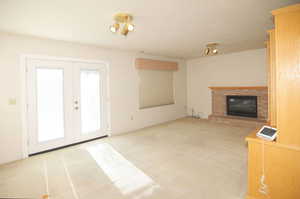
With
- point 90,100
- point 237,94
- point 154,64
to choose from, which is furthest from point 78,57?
point 237,94

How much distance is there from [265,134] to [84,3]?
2.85 metres

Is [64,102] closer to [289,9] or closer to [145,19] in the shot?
[145,19]

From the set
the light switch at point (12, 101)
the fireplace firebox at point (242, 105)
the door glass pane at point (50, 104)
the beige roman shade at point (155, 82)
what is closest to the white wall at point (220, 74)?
the fireplace firebox at point (242, 105)

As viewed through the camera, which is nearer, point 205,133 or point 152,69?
point 205,133

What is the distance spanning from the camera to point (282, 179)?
1749 millimetres

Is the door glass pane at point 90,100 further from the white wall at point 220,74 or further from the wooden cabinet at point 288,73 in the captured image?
the white wall at point 220,74

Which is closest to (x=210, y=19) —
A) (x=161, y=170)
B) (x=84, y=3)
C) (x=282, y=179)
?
(x=84, y=3)

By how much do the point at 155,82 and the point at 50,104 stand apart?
350 centimetres

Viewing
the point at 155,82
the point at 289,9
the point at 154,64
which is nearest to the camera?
the point at 289,9

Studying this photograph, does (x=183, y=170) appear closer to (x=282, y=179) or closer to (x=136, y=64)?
(x=282, y=179)

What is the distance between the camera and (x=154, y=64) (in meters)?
5.73

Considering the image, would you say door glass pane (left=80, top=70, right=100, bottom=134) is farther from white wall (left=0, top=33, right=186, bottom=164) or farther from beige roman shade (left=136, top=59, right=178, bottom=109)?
beige roman shade (left=136, top=59, right=178, bottom=109)

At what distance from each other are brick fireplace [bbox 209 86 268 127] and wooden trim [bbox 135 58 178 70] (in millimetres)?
1843

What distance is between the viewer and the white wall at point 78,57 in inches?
123
